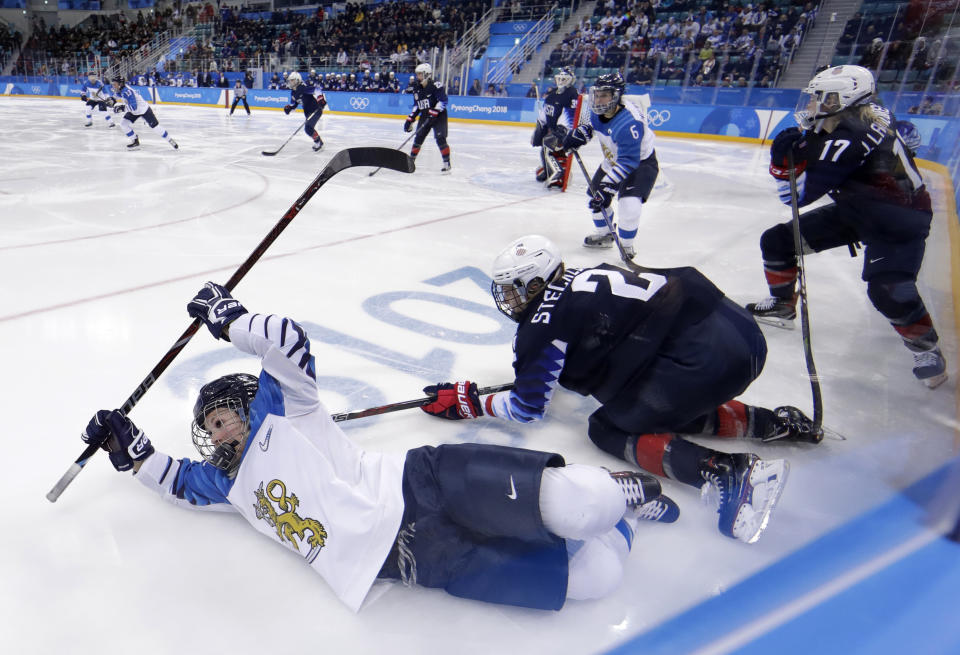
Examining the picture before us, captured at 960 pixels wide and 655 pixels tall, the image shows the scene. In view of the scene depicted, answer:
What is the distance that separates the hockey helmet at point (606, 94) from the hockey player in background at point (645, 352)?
2.58m

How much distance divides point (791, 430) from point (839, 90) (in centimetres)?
151

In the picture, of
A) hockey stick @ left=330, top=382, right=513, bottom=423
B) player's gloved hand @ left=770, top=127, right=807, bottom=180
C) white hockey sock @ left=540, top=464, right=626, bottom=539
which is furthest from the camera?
player's gloved hand @ left=770, top=127, right=807, bottom=180

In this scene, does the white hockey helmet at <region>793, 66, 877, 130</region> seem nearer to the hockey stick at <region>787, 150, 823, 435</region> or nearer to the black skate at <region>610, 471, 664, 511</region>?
the hockey stick at <region>787, 150, 823, 435</region>

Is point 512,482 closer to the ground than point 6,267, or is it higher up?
higher up

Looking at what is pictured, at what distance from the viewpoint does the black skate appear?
1.43m

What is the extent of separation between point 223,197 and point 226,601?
4.97 metres

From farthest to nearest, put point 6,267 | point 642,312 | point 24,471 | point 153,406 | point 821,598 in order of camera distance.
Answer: point 6,267 → point 153,406 → point 24,471 → point 642,312 → point 821,598

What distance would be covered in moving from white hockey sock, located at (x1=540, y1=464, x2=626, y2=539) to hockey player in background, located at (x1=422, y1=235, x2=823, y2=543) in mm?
470

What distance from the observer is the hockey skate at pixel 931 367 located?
2066 mm

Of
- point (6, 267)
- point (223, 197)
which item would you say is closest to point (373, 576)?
point (6, 267)

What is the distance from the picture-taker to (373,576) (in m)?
1.23

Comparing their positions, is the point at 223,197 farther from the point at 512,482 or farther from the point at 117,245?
the point at 512,482

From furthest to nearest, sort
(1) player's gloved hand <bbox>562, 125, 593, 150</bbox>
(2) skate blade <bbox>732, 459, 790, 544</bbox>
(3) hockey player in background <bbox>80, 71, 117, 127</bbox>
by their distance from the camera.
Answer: (3) hockey player in background <bbox>80, 71, 117, 127</bbox>, (1) player's gloved hand <bbox>562, 125, 593, 150</bbox>, (2) skate blade <bbox>732, 459, 790, 544</bbox>

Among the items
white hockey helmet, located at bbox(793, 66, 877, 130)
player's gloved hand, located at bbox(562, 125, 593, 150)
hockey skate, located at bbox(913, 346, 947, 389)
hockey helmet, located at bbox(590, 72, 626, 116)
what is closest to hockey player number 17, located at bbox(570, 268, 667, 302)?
hockey skate, located at bbox(913, 346, 947, 389)
